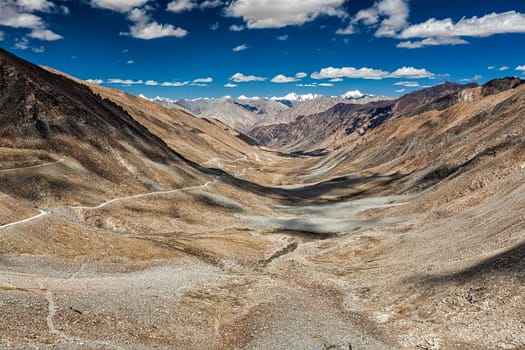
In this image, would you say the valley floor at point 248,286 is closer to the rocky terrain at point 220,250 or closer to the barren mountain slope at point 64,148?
the rocky terrain at point 220,250

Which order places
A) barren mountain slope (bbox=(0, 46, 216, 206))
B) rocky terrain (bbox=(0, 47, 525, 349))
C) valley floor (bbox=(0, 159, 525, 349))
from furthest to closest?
barren mountain slope (bbox=(0, 46, 216, 206))
rocky terrain (bbox=(0, 47, 525, 349))
valley floor (bbox=(0, 159, 525, 349))

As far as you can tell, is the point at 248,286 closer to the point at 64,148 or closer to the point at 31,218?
the point at 31,218

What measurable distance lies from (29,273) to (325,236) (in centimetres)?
4830

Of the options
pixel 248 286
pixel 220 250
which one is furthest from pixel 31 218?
pixel 248 286

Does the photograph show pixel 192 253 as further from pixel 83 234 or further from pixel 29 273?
pixel 29 273

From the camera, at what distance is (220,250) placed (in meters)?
54.4

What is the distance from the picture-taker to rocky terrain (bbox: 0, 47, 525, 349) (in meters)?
27.9

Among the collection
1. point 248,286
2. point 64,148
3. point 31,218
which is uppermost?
point 64,148

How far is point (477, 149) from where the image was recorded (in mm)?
103812

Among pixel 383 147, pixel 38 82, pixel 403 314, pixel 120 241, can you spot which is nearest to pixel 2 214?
pixel 120 241

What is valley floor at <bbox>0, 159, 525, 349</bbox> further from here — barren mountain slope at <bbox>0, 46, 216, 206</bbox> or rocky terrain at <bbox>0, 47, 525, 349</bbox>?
barren mountain slope at <bbox>0, 46, 216, 206</bbox>

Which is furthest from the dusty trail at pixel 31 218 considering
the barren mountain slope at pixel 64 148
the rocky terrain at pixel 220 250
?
the barren mountain slope at pixel 64 148

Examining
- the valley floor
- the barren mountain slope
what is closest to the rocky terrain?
the valley floor

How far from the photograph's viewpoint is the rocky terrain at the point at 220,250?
91.7 ft
